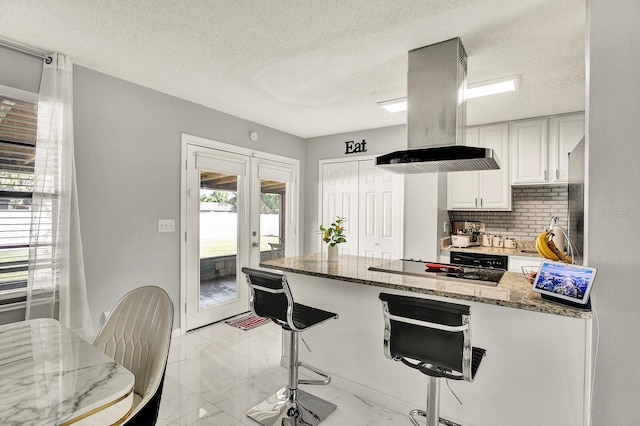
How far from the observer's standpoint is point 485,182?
Answer: 4.14 m

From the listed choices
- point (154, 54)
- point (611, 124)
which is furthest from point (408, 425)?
point (154, 54)

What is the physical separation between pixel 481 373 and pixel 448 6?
2.13m

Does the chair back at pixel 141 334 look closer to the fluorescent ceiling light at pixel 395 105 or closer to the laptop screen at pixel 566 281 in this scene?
the laptop screen at pixel 566 281

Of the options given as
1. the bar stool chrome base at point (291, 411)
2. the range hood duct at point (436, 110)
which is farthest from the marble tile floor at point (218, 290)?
the range hood duct at point (436, 110)

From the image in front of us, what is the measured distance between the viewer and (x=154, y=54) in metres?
2.50

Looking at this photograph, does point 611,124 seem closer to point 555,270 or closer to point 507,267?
point 555,270

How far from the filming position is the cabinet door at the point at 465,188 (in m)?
4.21

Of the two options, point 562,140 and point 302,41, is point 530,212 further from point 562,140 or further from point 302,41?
point 302,41

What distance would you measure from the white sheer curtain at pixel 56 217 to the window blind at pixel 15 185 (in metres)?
0.12

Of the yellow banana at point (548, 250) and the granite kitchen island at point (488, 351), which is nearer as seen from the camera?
the granite kitchen island at point (488, 351)

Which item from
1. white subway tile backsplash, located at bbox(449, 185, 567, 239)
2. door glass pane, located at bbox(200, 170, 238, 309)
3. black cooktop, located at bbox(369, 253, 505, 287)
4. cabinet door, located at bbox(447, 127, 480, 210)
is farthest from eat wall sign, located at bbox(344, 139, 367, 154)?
black cooktop, located at bbox(369, 253, 505, 287)

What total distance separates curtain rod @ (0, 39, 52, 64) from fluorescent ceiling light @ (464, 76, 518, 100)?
3460 mm

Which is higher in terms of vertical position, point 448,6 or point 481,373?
point 448,6

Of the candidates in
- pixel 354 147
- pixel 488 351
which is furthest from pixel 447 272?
pixel 354 147
